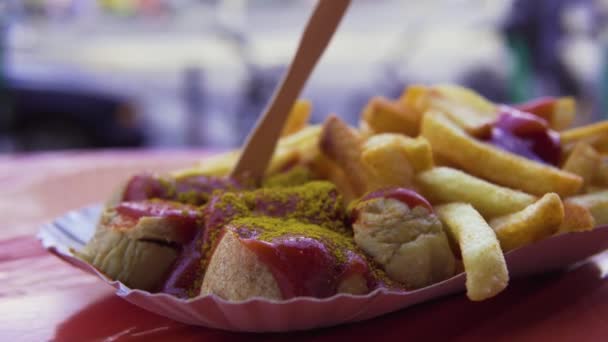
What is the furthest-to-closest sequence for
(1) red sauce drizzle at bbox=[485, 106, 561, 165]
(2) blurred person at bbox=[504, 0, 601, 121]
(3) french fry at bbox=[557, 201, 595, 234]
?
1. (2) blurred person at bbox=[504, 0, 601, 121]
2. (1) red sauce drizzle at bbox=[485, 106, 561, 165]
3. (3) french fry at bbox=[557, 201, 595, 234]

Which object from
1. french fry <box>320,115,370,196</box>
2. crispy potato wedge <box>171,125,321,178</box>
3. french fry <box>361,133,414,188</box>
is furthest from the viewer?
crispy potato wedge <box>171,125,321,178</box>

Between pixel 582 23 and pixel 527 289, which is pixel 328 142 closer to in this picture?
pixel 527 289

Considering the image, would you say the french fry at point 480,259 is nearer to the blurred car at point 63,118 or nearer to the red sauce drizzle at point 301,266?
the red sauce drizzle at point 301,266

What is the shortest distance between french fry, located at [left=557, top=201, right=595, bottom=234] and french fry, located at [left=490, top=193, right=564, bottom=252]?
0.03 m

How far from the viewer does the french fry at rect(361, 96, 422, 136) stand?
1752 mm

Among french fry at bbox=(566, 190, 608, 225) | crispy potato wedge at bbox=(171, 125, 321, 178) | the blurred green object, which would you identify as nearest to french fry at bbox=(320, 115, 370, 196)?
crispy potato wedge at bbox=(171, 125, 321, 178)

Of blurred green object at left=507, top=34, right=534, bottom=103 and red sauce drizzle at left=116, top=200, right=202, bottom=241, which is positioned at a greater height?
red sauce drizzle at left=116, top=200, right=202, bottom=241

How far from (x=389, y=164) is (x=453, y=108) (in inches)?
17.9

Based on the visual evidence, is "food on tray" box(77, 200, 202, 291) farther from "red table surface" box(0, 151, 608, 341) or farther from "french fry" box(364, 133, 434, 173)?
"french fry" box(364, 133, 434, 173)

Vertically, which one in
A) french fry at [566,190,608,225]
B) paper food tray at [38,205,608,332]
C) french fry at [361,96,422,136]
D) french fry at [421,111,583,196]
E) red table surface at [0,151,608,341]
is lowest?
red table surface at [0,151,608,341]

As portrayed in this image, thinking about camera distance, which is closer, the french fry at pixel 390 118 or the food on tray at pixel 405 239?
the food on tray at pixel 405 239

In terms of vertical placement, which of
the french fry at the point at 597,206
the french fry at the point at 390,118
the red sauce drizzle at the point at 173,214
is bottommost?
the french fry at the point at 597,206

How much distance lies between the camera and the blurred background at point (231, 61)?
21.1 ft

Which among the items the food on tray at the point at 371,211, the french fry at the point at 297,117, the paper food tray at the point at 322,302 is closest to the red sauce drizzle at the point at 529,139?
the food on tray at the point at 371,211
